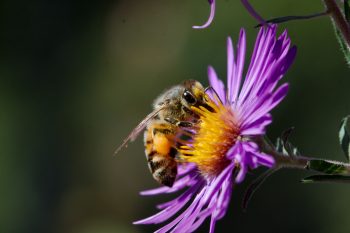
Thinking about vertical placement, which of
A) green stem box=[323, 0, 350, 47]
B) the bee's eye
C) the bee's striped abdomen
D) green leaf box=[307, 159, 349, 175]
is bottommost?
green leaf box=[307, 159, 349, 175]

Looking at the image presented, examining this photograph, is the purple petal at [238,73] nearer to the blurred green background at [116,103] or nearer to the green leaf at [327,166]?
the green leaf at [327,166]

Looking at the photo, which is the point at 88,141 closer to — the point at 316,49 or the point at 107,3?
the point at 107,3

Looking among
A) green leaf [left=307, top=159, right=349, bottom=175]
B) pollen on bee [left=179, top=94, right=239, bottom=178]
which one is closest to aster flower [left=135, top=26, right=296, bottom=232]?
pollen on bee [left=179, top=94, right=239, bottom=178]

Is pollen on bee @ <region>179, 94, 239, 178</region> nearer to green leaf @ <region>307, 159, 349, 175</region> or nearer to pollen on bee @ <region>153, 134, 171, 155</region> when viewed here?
pollen on bee @ <region>153, 134, 171, 155</region>

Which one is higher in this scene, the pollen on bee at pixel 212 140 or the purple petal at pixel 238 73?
the purple petal at pixel 238 73

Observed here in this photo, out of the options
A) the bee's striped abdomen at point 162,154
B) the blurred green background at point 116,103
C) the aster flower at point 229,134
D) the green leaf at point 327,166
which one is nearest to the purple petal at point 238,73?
the aster flower at point 229,134

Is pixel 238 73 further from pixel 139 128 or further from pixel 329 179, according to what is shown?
pixel 329 179

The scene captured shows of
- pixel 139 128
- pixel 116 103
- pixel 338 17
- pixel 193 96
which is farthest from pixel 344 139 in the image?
pixel 116 103
